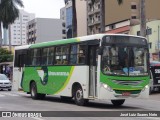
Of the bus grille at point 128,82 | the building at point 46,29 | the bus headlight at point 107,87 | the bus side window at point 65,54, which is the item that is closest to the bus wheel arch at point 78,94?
the bus side window at point 65,54

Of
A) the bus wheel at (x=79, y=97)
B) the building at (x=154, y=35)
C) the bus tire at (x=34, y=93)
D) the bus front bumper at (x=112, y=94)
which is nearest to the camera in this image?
the bus front bumper at (x=112, y=94)

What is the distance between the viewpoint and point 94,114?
1527 cm

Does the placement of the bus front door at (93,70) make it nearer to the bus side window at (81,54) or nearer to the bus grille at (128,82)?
the bus side window at (81,54)

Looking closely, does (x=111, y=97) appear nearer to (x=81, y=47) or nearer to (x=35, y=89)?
(x=81, y=47)

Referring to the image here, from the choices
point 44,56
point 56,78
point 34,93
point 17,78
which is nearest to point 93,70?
point 56,78

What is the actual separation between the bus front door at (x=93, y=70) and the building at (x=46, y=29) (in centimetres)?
10962

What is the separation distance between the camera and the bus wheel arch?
1900 cm

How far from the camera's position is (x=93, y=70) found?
1847 centimetres

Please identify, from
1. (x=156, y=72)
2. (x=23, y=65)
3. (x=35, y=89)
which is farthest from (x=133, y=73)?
(x=156, y=72)

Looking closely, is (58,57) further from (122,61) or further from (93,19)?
(93,19)

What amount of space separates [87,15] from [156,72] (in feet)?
251

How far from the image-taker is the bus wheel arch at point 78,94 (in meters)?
19.0

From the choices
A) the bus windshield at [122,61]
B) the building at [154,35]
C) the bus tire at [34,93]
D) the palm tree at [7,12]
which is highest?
the palm tree at [7,12]

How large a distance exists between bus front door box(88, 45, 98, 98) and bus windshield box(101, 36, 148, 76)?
0.74m
